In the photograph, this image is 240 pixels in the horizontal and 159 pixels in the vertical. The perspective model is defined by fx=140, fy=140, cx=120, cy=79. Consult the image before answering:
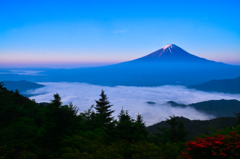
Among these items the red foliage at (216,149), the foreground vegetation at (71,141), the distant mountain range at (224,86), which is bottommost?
the distant mountain range at (224,86)

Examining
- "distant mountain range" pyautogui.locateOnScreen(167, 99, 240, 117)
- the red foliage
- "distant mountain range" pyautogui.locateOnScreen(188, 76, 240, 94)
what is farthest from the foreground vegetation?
"distant mountain range" pyautogui.locateOnScreen(188, 76, 240, 94)

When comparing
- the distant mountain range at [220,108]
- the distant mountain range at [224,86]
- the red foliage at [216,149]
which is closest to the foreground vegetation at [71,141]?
the red foliage at [216,149]

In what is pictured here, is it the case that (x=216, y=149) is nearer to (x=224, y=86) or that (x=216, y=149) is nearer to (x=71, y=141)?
(x=71, y=141)

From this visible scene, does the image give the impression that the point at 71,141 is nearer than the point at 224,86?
Yes

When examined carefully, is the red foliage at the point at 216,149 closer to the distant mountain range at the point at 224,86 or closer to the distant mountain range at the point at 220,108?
the distant mountain range at the point at 220,108

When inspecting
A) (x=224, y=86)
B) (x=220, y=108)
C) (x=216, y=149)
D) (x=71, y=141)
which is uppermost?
(x=216, y=149)

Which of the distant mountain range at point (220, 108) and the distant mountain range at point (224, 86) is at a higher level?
the distant mountain range at point (224, 86)

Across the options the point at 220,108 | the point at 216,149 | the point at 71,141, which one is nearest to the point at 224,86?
the point at 220,108

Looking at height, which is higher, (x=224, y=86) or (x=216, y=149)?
(x=216, y=149)

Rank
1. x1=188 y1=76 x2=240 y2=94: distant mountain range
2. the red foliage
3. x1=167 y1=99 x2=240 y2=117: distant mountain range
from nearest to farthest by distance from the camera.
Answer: the red foliage < x1=167 y1=99 x2=240 y2=117: distant mountain range < x1=188 y1=76 x2=240 y2=94: distant mountain range

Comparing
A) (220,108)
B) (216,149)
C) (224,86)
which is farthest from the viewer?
(224,86)

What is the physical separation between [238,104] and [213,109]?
13.4 metres

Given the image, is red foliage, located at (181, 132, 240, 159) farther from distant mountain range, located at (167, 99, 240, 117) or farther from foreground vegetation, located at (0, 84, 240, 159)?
distant mountain range, located at (167, 99, 240, 117)

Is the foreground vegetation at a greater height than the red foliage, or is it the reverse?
the red foliage
